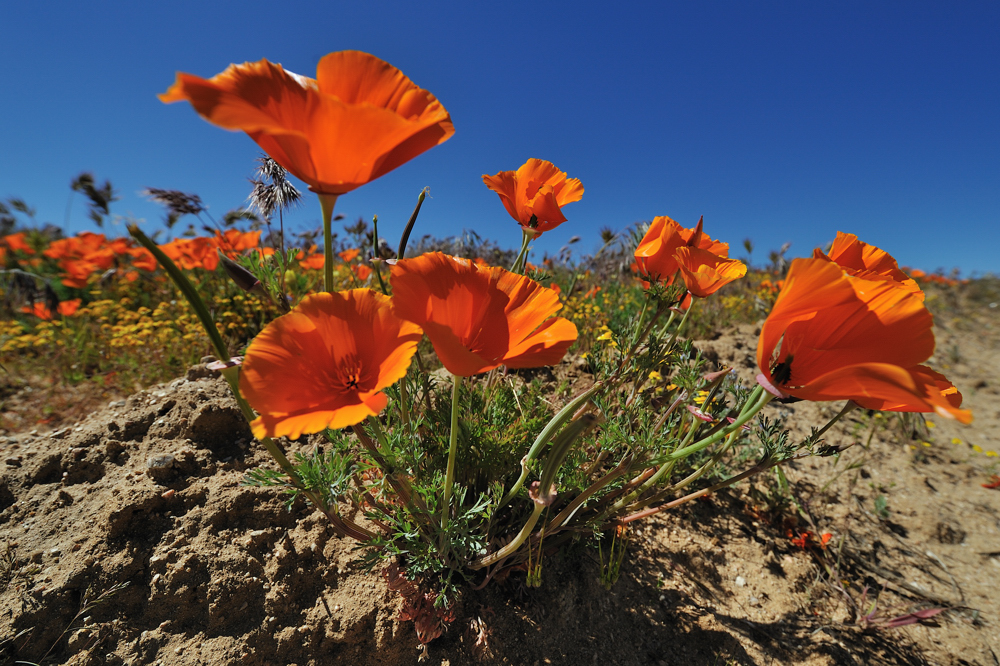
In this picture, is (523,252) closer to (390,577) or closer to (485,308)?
(485,308)

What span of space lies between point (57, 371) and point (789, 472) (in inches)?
240

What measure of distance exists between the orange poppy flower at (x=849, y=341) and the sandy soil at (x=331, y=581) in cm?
135

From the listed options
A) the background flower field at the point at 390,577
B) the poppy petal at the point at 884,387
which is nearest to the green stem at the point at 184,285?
the background flower field at the point at 390,577

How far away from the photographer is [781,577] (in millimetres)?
2176

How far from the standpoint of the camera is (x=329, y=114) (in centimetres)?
85

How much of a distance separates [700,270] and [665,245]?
19 centimetres

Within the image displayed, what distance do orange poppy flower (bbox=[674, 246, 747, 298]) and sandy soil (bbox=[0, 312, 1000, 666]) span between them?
1.34m

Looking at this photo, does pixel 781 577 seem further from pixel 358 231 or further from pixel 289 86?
pixel 358 231

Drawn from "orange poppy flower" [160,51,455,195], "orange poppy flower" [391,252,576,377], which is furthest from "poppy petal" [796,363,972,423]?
"orange poppy flower" [160,51,455,195]

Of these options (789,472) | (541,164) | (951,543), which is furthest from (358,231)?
(951,543)

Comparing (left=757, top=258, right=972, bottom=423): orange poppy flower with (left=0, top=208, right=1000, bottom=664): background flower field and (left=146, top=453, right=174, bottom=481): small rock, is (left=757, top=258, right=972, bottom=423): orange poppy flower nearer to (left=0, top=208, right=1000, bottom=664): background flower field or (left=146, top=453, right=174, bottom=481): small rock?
(left=0, top=208, right=1000, bottom=664): background flower field

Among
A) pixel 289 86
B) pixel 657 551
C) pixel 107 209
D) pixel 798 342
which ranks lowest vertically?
pixel 657 551

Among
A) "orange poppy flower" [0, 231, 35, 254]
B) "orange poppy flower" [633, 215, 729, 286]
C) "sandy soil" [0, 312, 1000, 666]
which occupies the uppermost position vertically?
"orange poppy flower" [0, 231, 35, 254]

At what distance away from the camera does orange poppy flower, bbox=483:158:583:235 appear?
1679 mm
